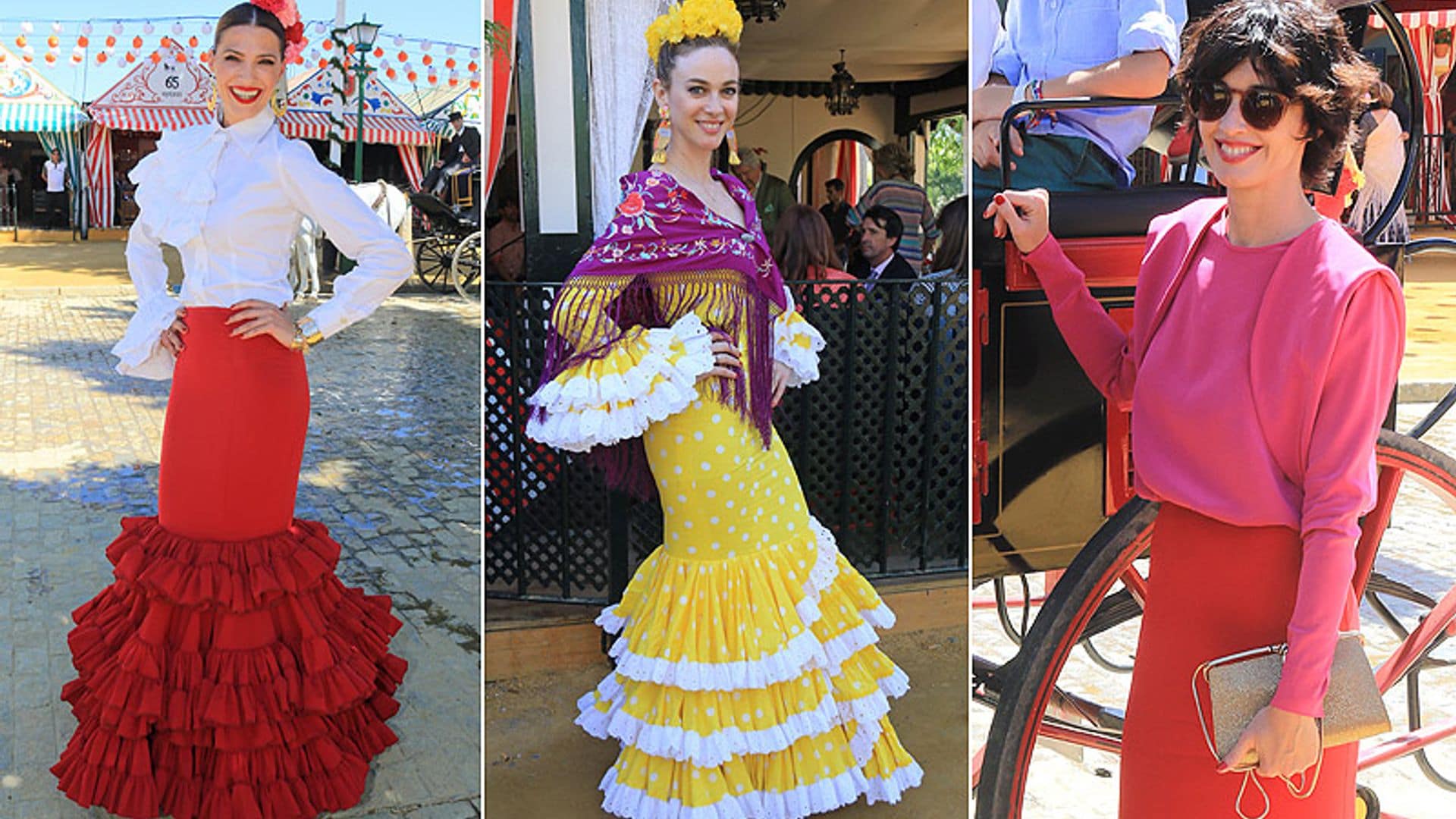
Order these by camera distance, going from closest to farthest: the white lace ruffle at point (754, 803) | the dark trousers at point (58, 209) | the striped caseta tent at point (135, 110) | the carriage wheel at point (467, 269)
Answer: the white lace ruffle at point (754, 803)
the striped caseta tent at point (135, 110)
the carriage wheel at point (467, 269)
the dark trousers at point (58, 209)

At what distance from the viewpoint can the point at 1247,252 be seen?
1967mm

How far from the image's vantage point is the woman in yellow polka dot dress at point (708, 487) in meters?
3.00

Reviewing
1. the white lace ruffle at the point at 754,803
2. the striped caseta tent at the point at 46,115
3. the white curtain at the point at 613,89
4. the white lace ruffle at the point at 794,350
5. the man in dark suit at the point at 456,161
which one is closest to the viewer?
the white lace ruffle at the point at 754,803

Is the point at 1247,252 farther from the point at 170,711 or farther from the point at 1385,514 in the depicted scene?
the point at 170,711

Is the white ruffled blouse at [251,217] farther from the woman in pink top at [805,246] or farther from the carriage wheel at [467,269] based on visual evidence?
the carriage wheel at [467,269]

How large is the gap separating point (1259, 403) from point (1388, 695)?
2771 mm

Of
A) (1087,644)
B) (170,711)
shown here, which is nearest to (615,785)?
(170,711)

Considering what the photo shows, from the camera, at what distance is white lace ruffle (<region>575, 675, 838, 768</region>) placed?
317 cm

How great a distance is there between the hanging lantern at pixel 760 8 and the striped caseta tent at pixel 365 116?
6040 millimetres

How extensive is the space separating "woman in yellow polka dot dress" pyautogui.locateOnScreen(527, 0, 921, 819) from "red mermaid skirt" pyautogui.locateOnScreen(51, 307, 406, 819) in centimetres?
74

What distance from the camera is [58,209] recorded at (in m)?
16.4

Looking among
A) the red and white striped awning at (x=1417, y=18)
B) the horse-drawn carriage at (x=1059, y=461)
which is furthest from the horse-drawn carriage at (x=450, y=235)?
the horse-drawn carriage at (x=1059, y=461)

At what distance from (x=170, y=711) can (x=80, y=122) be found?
1549 cm

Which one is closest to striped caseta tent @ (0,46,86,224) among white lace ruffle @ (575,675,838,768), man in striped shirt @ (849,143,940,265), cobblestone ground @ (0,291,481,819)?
cobblestone ground @ (0,291,481,819)
